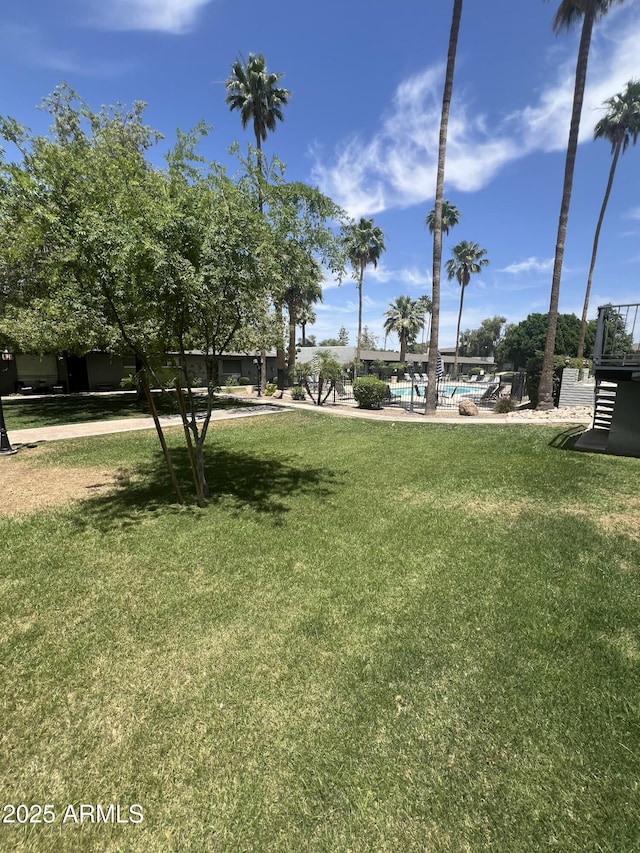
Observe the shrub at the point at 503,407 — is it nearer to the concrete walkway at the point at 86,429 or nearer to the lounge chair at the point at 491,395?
the lounge chair at the point at 491,395

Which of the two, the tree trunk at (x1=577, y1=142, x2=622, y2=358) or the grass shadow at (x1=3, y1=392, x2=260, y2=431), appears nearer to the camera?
the grass shadow at (x1=3, y1=392, x2=260, y2=431)

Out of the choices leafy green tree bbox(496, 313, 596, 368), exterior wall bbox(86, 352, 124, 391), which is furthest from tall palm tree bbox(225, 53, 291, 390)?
leafy green tree bbox(496, 313, 596, 368)

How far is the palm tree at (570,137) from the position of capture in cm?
1389

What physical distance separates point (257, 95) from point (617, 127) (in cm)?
2519

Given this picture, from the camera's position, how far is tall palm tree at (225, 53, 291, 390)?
20.3 meters

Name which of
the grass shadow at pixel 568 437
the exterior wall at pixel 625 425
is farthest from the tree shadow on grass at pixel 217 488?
the exterior wall at pixel 625 425

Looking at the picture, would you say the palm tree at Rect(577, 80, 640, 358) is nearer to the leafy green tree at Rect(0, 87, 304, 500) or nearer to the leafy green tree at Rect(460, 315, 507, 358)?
the leafy green tree at Rect(0, 87, 304, 500)

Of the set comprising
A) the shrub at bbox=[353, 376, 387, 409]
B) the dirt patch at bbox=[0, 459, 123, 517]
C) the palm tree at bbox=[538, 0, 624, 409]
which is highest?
the palm tree at bbox=[538, 0, 624, 409]

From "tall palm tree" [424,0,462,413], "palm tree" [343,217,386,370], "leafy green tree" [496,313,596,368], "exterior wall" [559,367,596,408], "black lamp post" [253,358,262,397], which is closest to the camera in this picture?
"tall palm tree" [424,0,462,413]

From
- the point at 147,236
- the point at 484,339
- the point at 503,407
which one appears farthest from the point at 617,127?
the point at 484,339

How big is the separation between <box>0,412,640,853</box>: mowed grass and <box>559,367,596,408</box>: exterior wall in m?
12.8

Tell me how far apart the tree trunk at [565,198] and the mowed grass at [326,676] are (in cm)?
1136

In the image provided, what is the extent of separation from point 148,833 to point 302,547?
9.54 feet

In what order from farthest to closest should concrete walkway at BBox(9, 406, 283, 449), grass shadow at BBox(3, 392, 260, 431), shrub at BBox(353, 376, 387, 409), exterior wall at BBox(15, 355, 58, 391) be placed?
exterior wall at BBox(15, 355, 58, 391) → shrub at BBox(353, 376, 387, 409) → grass shadow at BBox(3, 392, 260, 431) → concrete walkway at BBox(9, 406, 283, 449)
